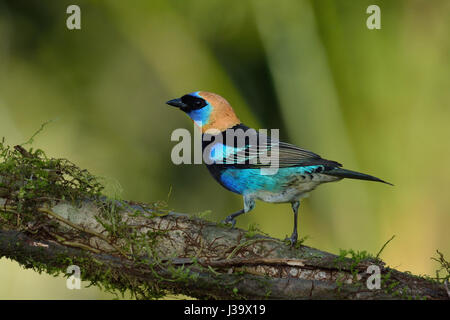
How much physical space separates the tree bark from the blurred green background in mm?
1875

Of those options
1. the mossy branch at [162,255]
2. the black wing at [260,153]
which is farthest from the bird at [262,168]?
the mossy branch at [162,255]

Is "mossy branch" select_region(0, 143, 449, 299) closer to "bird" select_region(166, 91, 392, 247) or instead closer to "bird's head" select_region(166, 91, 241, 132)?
"bird" select_region(166, 91, 392, 247)

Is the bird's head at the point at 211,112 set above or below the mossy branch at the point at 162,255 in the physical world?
above

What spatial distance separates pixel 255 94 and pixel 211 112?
4.34 feet

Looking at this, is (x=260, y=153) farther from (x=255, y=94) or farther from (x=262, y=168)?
(x=255, y=94)

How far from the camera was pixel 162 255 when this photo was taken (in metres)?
3.05

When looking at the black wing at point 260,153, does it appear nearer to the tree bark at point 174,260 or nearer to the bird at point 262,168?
the bird at point 262,168

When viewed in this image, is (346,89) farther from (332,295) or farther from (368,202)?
(332,295)

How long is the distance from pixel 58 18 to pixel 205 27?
6.85 ft

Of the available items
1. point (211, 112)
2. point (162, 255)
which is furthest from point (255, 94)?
point (162, 255)

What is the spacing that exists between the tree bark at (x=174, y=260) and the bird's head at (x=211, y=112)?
191 cm

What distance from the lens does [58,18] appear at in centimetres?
667

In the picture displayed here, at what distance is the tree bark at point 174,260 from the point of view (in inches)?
116

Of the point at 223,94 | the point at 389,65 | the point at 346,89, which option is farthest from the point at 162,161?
the point at 389,65
